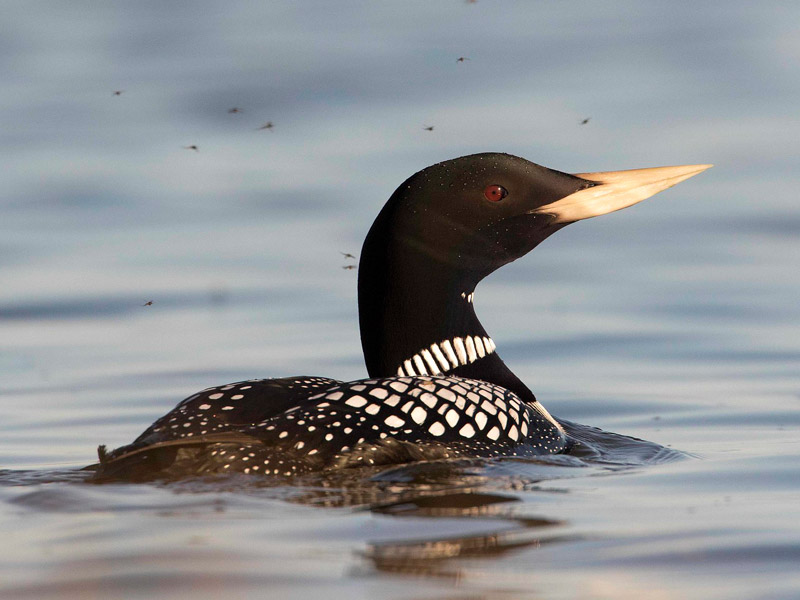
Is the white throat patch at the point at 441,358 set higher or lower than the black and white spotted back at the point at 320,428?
higher

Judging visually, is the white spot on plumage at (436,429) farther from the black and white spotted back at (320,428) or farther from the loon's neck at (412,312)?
the loon's neck at (412,312)

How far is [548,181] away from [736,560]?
7.07ft

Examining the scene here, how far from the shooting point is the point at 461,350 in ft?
15.3

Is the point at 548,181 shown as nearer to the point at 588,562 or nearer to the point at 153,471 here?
the point at 153,471

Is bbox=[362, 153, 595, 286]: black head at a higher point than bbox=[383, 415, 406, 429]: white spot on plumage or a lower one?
higher

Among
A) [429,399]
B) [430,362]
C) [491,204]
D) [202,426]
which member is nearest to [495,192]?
[491,204]

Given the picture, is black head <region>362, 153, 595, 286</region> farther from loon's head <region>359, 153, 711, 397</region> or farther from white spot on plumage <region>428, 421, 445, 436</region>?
white spot on plumage <region>428, 421, 445, 436</region>

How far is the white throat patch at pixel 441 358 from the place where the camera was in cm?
462

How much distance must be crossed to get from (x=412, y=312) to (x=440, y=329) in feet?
0.36

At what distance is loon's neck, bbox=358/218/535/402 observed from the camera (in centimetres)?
460

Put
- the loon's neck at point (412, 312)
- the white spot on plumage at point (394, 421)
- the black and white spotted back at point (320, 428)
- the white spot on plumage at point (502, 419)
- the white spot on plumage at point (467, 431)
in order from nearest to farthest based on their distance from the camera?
1. the black and white spotted back at point (320, 428)
2. the white spot on plumage at point (394, 421)
3. the white spot on plumage at point (467, 431)
4. the white spot on plumage at point (502, 419)
5. the loon's neck at point (412, 312)

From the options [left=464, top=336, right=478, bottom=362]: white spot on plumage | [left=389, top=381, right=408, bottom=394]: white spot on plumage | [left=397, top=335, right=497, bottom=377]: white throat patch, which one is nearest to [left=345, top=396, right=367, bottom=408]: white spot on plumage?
[left=389, top=381, right=408, bottom=394]: white spot on plumage

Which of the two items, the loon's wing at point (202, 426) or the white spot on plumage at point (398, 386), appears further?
the white spot on plumage at point (398, 386)

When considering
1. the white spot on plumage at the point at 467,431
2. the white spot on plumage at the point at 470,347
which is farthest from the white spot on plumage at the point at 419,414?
the white spot on plumage at the point at 470,347
